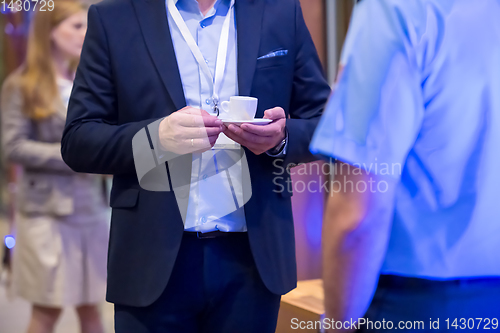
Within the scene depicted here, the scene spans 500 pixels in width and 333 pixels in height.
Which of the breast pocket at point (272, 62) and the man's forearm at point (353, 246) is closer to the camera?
the man's forearm at point (353, 246)

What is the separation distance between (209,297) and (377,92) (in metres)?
0.71

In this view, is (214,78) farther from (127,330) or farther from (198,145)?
(127,330)

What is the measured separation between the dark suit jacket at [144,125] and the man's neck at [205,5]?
0.29 feet

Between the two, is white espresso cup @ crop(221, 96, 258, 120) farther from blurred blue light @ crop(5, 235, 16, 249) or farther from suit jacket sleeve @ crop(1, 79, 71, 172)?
blurred blue light @ crop(5, 235, 16, 249)

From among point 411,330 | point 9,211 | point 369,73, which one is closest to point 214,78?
point 369,73

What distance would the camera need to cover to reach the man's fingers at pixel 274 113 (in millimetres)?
1053

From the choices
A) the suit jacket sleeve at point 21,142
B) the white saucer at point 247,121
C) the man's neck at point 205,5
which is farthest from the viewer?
the suit jacket sleeve at point 21,142

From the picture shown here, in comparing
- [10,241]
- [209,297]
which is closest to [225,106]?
[209,297]

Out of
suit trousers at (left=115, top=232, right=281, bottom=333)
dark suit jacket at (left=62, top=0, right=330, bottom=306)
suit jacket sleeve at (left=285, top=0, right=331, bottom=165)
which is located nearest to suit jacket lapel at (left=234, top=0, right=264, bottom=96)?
dark suit jacket at (left=62, top=0, right=330, bottom=306)

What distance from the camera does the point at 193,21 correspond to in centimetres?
117

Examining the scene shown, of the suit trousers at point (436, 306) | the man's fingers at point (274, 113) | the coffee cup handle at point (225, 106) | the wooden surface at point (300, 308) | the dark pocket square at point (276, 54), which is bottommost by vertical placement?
the wooden surface at point (300, 308)

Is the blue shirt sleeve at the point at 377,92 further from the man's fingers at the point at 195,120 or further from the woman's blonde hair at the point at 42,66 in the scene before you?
the woman's blonde hair at the point at 42,66

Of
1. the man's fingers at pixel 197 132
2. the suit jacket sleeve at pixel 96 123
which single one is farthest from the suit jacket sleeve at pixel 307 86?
the suit jacket sleeve at pixel 96 123

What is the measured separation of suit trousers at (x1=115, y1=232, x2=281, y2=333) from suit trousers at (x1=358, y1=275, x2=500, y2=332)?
1.76 ft
